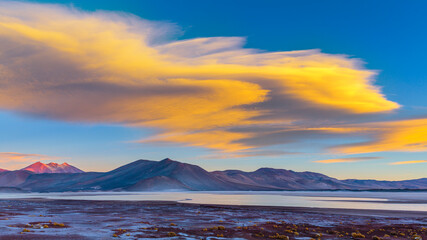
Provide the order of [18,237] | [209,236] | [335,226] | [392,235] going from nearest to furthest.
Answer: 1. [18,237]
2. [209,236]
3. [392,235]
4. [335,226]

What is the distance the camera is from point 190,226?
42.3m

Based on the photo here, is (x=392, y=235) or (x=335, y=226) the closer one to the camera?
(x=392, y=235)

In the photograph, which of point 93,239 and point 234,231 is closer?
point 93,239

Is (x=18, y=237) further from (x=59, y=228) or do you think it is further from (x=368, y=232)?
(x=368, y=232)

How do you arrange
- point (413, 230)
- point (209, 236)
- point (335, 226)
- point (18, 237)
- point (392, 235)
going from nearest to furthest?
point (18, 237), point (209, 236), point (392, 235), point (413, 230), point (335, 226)

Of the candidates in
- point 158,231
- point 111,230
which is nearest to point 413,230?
point 158,231

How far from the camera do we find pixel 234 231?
3828 cm

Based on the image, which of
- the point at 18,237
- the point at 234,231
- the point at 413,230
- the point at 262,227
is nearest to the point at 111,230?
the point at 18,237

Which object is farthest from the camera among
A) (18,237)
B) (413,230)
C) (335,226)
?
(335,226)

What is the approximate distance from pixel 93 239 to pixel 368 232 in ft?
85.6

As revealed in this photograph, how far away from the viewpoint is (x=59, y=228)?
1494 inches

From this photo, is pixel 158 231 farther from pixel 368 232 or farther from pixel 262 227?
pixel 368 232

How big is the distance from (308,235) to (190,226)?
12.8 meters

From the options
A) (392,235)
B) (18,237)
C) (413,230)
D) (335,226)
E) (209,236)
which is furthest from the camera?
(335,226)
